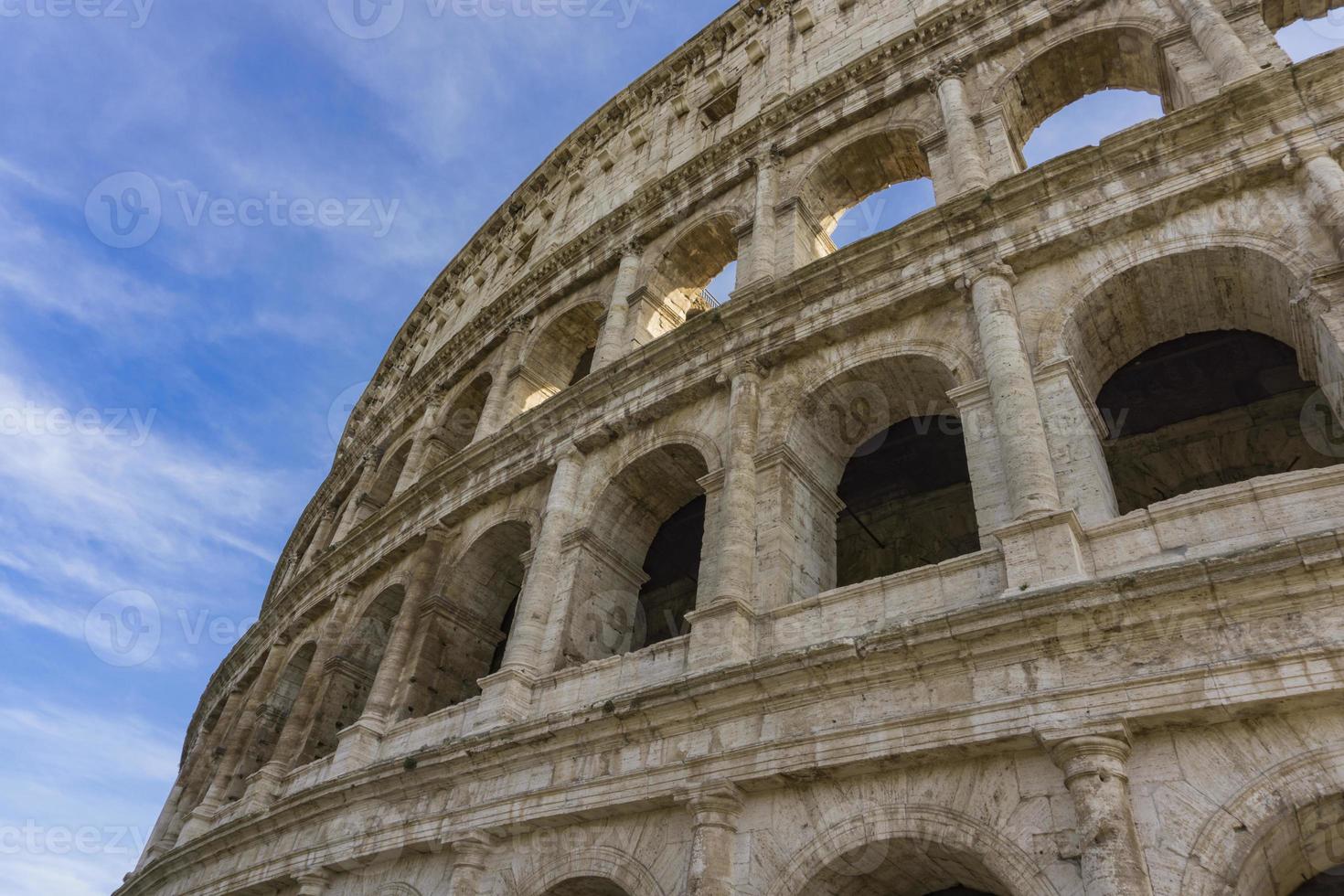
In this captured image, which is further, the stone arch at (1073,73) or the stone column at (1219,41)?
the stone arch at (1073,73)

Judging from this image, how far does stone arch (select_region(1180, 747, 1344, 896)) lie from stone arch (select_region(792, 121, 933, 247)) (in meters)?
9.15

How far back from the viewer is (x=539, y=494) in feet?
39.8

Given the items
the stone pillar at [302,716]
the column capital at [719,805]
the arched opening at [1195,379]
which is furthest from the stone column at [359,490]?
the arched opening at [1195,379]

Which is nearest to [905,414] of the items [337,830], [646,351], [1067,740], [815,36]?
[646,351]

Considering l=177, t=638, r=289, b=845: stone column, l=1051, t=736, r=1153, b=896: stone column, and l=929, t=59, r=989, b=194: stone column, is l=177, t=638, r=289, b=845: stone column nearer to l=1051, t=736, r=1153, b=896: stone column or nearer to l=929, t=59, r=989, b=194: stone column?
l=1051, t=736, r=1153, b=896: stone column

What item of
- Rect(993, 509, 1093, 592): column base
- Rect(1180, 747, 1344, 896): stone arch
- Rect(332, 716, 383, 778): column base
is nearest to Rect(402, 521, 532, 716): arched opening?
Rect(332, 716, 383, 778): column base

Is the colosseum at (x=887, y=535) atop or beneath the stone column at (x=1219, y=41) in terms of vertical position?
beneath

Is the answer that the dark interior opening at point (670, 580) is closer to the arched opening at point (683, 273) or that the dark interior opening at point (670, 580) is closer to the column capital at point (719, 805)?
the arched opening at point (683, 273)

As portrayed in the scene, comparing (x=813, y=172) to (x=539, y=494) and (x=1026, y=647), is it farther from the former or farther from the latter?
(x=1026, y=647)

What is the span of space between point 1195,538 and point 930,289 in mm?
3931

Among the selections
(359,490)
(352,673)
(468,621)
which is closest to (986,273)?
(468,621)

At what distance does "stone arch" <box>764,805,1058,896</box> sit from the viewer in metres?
5.74

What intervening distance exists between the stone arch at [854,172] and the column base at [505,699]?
7311 millimetres

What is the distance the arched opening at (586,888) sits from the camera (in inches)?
306
